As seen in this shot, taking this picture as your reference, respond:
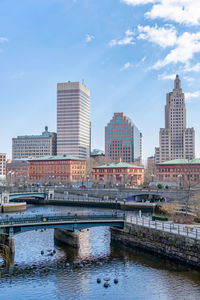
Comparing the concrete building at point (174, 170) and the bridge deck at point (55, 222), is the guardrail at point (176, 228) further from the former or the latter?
the concrete building at point (174, 170)

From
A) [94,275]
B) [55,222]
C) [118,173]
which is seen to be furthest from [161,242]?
[118,173]

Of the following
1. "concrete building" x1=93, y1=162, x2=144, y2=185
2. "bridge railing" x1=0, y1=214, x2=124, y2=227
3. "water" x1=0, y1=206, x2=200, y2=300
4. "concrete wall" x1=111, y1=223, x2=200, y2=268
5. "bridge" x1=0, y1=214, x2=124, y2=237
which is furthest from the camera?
"concrete building" x1=93, y1=162, x2=144, y2=185

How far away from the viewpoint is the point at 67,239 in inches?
2132

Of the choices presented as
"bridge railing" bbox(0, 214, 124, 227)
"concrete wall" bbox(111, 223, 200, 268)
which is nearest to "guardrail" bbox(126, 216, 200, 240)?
"concrete wall" bbox(111, 223, 200, 268)

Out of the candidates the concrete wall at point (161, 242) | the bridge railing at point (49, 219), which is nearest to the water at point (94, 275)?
the concrete wall at point (161, 242)

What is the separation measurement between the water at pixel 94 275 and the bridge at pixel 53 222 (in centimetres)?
325

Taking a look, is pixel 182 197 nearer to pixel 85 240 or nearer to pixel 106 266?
pixel 85 240

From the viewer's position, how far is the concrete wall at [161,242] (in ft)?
138

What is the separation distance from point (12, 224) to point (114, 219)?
16043 millimetres

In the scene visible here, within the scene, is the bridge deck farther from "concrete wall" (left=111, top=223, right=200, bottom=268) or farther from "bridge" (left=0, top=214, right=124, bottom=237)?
"concrete wall" (left=111, top=223, right=200, bottom=268)

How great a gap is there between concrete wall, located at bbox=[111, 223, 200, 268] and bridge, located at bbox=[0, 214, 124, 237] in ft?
7.11

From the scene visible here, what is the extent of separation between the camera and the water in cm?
3453

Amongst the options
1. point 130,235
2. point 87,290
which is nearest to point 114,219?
point 130,235

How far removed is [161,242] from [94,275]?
1166 centimetres
